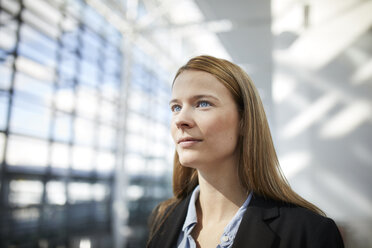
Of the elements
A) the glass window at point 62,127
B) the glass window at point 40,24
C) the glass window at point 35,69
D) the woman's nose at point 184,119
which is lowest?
the woman's nose at point 184,119

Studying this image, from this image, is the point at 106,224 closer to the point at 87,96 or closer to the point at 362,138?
the point at 87,96

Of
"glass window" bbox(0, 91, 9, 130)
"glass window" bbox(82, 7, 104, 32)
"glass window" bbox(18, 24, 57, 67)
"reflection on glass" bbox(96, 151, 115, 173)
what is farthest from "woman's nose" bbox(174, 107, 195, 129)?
"reflection on glass" bbox(96, 151, 115, 173)

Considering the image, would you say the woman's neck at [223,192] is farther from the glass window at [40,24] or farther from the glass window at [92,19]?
the glass window at [92,19]

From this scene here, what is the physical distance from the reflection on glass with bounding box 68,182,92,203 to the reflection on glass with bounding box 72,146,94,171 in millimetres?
417

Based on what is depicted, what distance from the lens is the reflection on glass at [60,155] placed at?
666 cm

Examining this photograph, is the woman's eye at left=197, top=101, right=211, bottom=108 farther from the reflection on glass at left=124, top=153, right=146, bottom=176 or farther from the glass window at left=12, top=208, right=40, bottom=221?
the reflection on glass at left=124, top=153, right=146, bottom=176

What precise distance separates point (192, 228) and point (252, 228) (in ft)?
0.96

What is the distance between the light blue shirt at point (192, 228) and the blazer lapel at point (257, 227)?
4cm

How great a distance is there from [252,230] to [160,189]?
11.5 m

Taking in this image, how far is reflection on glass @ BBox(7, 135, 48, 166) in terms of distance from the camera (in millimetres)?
5539

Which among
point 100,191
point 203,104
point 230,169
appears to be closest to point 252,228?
point 230,169

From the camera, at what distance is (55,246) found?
6664 millimetres

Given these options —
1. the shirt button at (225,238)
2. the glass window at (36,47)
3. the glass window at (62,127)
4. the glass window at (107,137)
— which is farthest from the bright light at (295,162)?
the glass window at (107,137)

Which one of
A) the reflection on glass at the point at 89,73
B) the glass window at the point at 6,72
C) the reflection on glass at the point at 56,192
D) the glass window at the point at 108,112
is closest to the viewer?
the glass window at the point at 6,72
